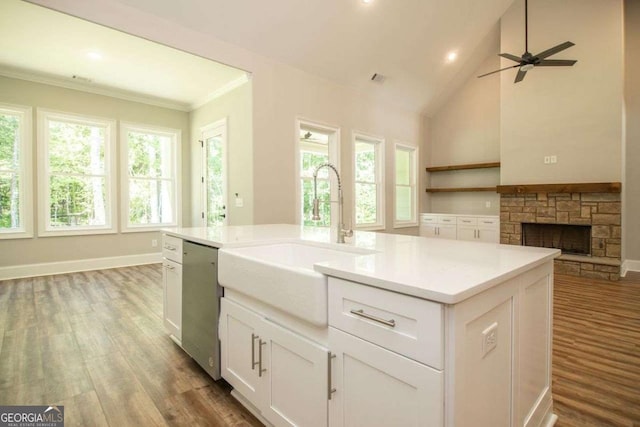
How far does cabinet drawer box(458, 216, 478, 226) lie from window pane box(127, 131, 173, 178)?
5764 mm

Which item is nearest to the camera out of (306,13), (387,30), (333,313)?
(333,313)

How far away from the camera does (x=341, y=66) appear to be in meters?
4.91

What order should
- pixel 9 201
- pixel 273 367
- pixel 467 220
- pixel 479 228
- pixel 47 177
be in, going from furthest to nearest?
pixel 467 220 < pixel 479 228 < pixel 47 177 < pixel 9 201 < pixel 273 367

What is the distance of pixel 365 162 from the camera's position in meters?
6.14

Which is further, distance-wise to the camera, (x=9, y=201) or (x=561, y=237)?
(x=561, y=237)

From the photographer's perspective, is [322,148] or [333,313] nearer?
[333,313]

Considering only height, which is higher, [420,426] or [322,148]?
[322,148]

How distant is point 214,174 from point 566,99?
5717 mm

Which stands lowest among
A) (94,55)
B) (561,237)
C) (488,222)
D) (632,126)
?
(561,237)

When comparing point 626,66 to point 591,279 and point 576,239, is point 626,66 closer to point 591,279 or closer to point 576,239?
point 576,239

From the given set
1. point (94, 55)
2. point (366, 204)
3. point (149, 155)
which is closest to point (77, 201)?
point (149, 155)

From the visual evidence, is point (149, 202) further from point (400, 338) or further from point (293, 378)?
point (400, 338)

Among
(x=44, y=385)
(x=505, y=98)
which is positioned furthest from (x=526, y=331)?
(x=505, y=98)

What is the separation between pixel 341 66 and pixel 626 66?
4.42m
